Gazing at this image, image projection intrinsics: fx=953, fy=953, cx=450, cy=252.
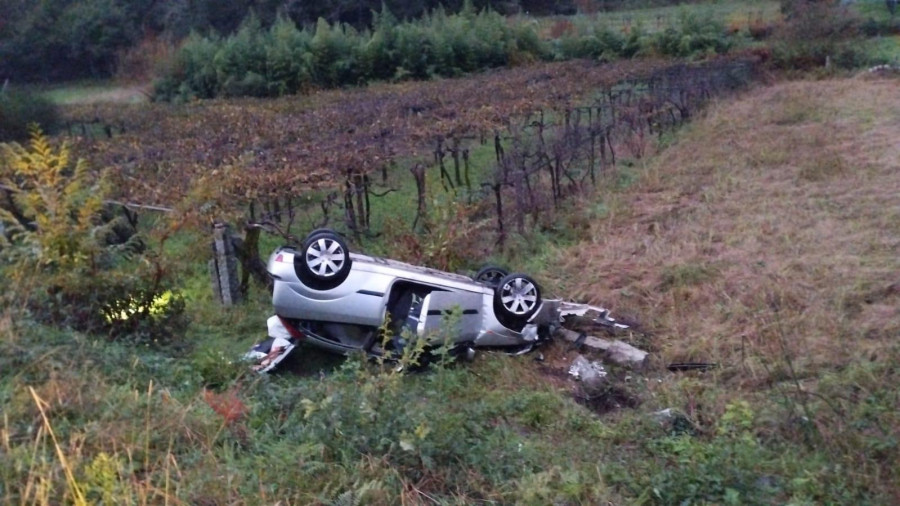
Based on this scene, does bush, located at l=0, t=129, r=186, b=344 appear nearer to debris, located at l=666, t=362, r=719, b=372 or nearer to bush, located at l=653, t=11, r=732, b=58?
debris, located at l=666, t=362, r=719, b=372

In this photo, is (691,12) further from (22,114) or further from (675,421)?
(675,421)

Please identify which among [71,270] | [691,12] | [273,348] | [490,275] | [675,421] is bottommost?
[675,421]

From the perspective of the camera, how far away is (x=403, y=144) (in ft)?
52.0

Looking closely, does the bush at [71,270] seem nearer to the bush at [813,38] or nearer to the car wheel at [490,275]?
the car wheel at [490,275]

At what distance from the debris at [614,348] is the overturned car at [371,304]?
39cm

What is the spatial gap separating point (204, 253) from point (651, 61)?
24.0 metres

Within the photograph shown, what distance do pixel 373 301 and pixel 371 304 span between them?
0.03m

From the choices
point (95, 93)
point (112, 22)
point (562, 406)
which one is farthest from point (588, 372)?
point (112, 22)

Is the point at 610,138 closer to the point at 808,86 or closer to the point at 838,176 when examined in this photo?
the point at 838,176

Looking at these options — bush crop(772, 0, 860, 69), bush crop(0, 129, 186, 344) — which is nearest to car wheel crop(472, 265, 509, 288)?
bush crop(0, 129, 186, 344)

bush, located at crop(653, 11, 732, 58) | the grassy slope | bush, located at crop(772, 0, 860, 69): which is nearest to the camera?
the grassy slope

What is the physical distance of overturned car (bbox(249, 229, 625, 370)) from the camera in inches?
275

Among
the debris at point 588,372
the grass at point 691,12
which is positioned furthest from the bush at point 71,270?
the grass at point 691,12

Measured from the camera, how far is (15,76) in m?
39.1
